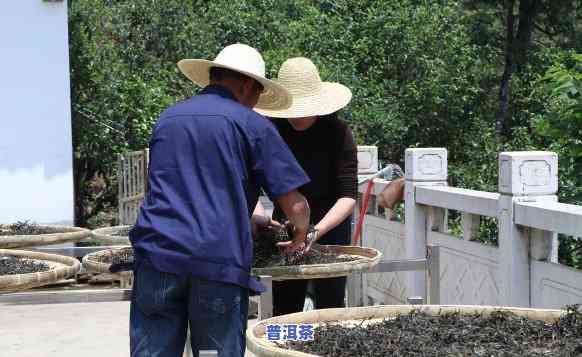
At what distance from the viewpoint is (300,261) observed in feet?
13.7

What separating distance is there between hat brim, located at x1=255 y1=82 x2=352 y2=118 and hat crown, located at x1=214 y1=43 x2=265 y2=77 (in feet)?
3.07

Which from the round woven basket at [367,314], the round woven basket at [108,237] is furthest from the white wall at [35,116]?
the round woven basket at [367,314]

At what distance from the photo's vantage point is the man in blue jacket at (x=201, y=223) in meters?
3.15

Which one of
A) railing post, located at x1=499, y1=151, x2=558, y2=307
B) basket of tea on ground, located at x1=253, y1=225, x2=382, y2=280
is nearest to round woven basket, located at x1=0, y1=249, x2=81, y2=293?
basket of tea on ground, located at x1=253, y1=225, x2=382, y2=280

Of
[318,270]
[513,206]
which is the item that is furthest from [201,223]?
[513,206]

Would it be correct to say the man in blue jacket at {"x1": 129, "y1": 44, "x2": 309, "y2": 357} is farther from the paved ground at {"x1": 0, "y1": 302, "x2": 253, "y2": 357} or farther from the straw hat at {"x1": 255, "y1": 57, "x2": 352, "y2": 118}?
the paved ground at {"x1": 0, "y1": 302, "x2": 253, "y2": 357}

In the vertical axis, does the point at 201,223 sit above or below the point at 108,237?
above

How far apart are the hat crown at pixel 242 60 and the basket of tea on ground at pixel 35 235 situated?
2.85 m

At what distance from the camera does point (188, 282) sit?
318 cm

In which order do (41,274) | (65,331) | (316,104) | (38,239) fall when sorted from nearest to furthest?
(41,274) → (316,104) → (38,239) → (65,331)

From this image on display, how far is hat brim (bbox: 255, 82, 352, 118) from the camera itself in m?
4.60

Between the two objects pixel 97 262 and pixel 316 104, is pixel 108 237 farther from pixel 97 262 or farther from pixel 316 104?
pixel 316 104

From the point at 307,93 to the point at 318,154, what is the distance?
0.96 ft

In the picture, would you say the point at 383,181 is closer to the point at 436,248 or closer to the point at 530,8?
the point at 436,248
